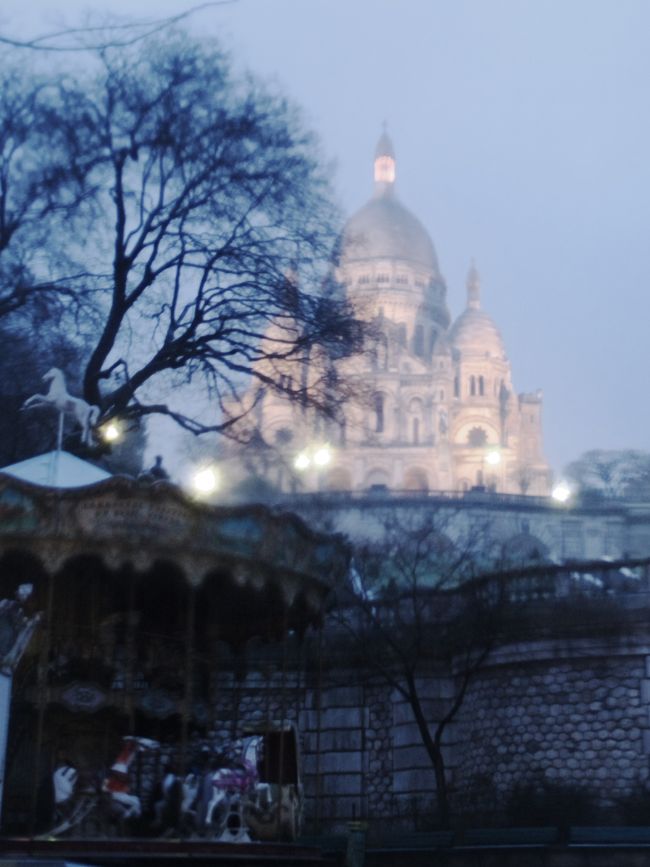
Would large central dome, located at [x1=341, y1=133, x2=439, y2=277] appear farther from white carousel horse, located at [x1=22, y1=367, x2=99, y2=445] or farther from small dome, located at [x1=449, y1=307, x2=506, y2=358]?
white carousel horse, located at [x1=22, y1=367, x2=99, y2=445]

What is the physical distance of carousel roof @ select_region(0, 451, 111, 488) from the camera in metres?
17.1

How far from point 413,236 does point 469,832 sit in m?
123

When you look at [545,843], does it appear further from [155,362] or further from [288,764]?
[155,362]

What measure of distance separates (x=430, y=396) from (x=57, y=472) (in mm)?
116341

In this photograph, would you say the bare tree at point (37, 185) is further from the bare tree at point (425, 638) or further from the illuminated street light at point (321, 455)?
the illuminated street light at point (321, 455)

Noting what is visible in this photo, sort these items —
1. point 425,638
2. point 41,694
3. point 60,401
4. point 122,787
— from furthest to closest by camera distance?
point 425,638, point 60,401, point 122,787, point 41,694

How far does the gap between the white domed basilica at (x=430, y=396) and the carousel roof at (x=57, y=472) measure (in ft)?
329

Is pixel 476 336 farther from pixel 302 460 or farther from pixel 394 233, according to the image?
pixel 302 460

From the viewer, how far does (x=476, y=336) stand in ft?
468

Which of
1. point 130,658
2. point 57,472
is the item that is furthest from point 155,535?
point 130,658

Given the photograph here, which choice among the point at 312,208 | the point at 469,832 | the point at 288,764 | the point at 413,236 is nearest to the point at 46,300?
the point at 312,208

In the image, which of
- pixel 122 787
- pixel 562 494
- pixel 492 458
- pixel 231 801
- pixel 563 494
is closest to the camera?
pixel 122 787

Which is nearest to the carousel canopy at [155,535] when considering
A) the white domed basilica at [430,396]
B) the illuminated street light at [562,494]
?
the illuminated street light at [562,494]

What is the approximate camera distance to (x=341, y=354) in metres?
25.8
